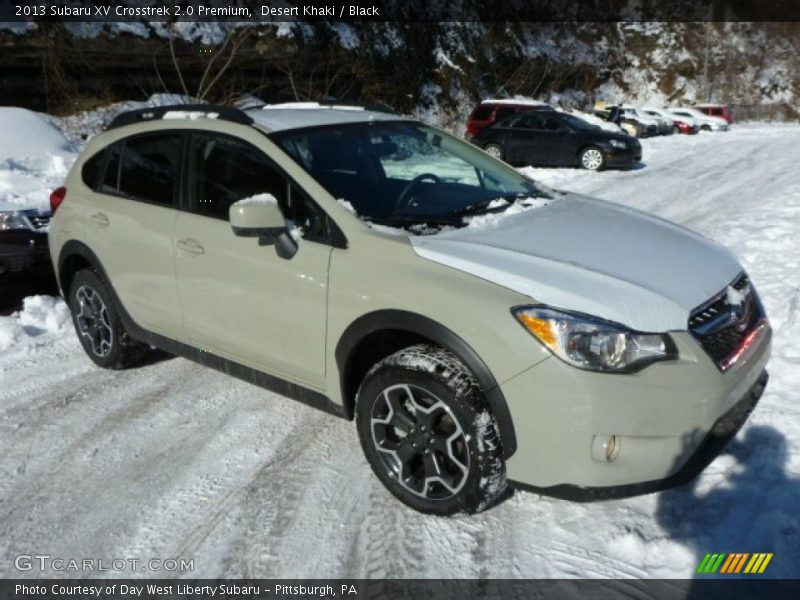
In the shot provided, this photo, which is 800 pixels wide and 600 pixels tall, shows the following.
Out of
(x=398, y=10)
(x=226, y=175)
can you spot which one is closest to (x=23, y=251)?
(x=226, y=175)

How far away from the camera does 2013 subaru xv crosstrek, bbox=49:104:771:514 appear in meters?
2.55

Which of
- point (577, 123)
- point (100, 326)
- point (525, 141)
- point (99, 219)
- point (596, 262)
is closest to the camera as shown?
point (596, 262)

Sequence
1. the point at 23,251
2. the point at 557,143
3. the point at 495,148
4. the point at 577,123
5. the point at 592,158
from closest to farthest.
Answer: the point at 23,251 → the point at 592,158 → the point at 557,143 → the point at 577,123 → the point at 495,148

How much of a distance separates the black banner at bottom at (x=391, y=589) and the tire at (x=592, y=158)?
13281mm

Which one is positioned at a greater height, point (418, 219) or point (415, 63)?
point (415, 63)

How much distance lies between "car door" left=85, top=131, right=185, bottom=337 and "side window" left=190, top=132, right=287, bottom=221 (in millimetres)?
190

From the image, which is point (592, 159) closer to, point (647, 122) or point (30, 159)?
point (30, 159)

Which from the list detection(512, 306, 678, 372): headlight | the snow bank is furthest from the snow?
detection(512, 306, 678, 372): headlight

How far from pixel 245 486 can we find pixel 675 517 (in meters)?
2.01

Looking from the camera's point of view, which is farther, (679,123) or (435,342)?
(679,123)

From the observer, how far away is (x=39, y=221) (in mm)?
5887

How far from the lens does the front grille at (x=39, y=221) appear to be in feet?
19.1

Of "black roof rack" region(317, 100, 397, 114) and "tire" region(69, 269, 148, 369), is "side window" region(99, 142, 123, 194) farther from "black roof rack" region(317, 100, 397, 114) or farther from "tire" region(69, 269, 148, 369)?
"black roof rack" region(317, 100, 397, 114)

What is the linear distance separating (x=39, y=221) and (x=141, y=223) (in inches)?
100
